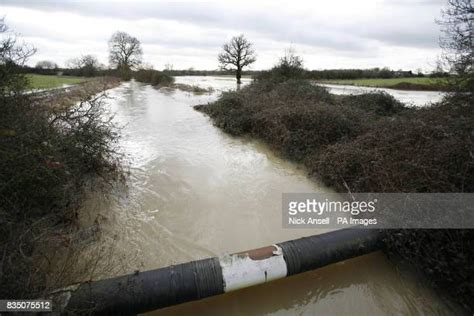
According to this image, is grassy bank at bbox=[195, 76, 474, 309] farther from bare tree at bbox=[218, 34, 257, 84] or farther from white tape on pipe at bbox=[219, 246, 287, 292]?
bare tree at bbox=[218, 34, 257, 84]

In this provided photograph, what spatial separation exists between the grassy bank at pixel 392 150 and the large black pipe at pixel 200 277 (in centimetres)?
70

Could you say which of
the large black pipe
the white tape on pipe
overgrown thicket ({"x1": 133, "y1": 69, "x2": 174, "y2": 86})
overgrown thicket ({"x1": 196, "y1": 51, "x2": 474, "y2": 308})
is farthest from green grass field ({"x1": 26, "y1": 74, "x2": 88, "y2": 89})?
overgrown thicket ({"x1": 133, "y1": 69, "x2": 174, "y2": 86})

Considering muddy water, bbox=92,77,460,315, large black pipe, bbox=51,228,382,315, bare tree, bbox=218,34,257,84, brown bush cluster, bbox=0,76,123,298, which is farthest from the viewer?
bare tree, bbox=218,34,257,84

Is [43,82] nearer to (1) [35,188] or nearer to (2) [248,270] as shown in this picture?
(1) [35,188]

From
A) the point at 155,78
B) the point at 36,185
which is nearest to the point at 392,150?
the point at 36,185

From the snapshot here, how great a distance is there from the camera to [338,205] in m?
5.04

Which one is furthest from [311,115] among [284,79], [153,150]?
[284,79]

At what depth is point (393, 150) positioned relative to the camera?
5.07 m

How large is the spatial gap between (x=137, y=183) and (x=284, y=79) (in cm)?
1139

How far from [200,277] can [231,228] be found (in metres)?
1.59

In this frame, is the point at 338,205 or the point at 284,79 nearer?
the point at 338,205

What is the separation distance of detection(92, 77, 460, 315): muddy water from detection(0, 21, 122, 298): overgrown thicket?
2.36 ft

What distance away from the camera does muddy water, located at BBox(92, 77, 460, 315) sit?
10.2 ft

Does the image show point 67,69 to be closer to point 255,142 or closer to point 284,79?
point 284,79
